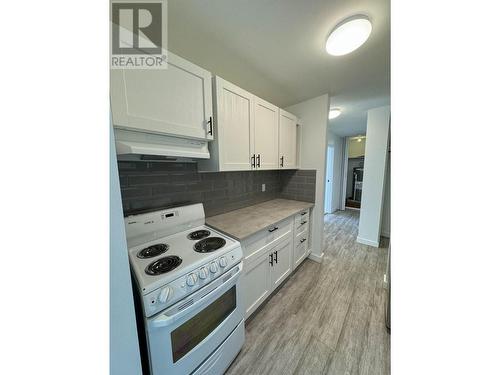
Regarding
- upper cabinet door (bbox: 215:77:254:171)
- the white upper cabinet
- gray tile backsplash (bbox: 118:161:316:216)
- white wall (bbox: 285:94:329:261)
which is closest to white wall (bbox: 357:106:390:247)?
white wall (bbox: 285:94:329:261)

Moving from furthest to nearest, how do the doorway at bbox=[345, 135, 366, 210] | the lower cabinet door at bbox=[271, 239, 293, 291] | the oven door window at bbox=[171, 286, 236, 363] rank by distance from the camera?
the doorway at bbox=[345, 135, 366, 210] < the lower cabinet door at bbox=[271, 239, 293, 291] < the oven door window at bbox=[171, 286, 236, 363]

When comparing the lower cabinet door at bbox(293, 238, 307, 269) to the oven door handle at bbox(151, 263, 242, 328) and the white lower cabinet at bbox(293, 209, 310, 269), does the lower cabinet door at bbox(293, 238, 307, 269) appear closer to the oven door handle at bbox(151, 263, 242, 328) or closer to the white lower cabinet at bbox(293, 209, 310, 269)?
the white lower cabinet at bbox(293, 209, 310, 269)

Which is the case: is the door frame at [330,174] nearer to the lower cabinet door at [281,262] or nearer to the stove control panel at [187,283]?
the lower cabinet door at [281,262]

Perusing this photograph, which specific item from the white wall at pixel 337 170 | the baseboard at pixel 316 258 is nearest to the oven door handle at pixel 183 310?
the baseboard at pixel 316 258

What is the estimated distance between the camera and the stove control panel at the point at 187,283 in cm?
73

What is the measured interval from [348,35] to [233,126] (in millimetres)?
1046

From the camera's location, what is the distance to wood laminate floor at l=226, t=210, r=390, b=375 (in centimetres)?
112

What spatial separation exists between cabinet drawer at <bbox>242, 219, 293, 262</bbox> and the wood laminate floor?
2.07ft

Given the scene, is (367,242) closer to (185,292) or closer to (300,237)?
(300,237)

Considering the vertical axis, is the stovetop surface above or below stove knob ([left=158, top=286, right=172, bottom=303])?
above

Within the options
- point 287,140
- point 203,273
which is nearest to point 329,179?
point 287,140

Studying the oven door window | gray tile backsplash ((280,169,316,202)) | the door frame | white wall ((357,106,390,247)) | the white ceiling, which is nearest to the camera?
the oven door window

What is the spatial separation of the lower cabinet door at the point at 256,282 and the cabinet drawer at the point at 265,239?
0.22ft
